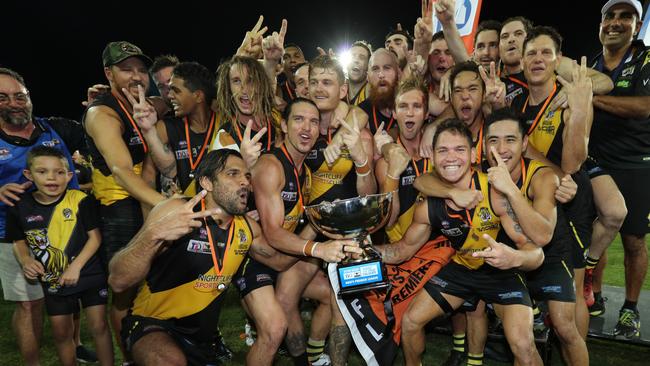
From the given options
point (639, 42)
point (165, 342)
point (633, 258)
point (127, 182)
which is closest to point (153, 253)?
point (165, 342)

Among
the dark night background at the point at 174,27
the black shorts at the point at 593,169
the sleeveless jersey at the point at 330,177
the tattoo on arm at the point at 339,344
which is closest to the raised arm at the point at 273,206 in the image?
the sleeveless jersey at the point at 330,177

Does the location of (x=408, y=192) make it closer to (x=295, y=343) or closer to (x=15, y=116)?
(x=295, y=343)

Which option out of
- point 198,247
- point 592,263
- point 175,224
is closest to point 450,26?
point 592,263

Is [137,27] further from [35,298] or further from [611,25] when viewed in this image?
[611,25]

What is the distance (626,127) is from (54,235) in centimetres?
544

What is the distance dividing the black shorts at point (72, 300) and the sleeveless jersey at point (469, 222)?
279cm

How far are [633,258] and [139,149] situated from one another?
15.9 ft

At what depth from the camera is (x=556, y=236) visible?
3.85 meters

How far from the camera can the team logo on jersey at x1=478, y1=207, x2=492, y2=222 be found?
12.1 feet

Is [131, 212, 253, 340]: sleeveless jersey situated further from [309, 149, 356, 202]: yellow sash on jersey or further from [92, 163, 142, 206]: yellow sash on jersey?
[309, 149, 356, 202]: yellow sash on jersey

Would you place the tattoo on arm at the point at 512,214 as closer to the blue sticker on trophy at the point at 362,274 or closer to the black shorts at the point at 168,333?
the blue sticker on trophy at the point at 362,274

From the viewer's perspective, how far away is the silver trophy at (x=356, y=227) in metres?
3.16

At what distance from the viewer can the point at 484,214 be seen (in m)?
3.69

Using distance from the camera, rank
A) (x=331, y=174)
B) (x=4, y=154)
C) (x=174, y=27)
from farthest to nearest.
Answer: (x=174, y=27)
(x=331, y=174)
(x=4, y=154)
